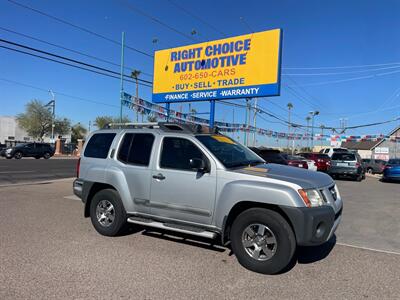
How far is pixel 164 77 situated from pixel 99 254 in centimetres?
1241

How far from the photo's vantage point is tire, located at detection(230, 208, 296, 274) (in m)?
4.45

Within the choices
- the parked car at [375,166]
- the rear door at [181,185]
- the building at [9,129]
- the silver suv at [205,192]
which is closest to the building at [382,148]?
the parked car at [375,166]

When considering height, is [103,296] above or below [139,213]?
below

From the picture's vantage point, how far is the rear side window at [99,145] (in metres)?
6.55

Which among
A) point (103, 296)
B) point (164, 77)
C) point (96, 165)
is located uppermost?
point (164, 77)

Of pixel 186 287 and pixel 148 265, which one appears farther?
pixel 148 265

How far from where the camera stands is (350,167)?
19484mm

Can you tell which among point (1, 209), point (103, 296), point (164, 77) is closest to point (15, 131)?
point (164, 77)

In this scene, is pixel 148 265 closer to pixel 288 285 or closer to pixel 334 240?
pixel 288 285

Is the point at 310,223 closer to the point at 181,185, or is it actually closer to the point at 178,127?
the point at 181,185

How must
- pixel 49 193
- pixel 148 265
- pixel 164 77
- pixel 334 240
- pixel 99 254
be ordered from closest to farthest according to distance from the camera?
pixel 148 265 < pixel 99 254 < pixel 334 240 < pixel 49 193 < pixel 164 77

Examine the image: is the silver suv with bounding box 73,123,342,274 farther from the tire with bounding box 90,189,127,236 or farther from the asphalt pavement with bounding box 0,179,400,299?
the asphalt pavement with bounding box 0,179,400,299

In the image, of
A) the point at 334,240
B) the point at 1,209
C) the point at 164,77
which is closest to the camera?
the point at 334,240

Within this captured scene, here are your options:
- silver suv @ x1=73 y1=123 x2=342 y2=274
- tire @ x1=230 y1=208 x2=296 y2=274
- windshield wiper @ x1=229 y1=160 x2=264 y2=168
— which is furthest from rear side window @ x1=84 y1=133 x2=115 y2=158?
tire @ x1=230 y1=208 x2=296 y2=274
